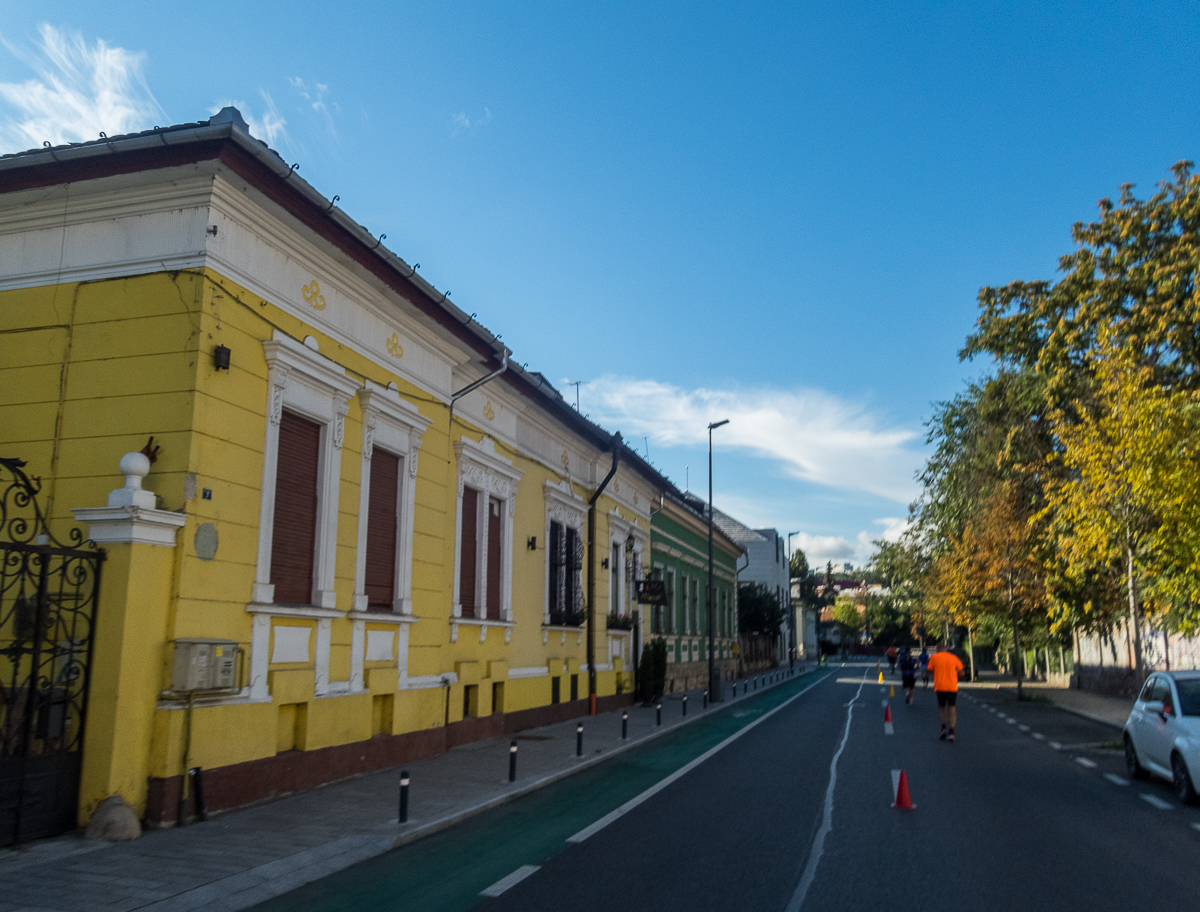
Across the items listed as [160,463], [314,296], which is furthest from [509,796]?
[314,296]

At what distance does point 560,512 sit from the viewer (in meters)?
21.7

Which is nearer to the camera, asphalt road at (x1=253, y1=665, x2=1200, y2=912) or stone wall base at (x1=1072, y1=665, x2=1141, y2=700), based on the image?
asphalt road at (x1=253, y1=665, x2=1200, y2=912)

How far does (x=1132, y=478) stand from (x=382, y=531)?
45.4 ft

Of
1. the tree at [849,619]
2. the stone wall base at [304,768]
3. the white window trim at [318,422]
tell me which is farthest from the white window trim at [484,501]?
the tree at [849,619]

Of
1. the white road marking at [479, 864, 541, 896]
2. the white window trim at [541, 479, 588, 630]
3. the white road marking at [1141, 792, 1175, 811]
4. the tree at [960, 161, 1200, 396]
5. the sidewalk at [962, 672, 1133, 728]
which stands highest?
the tree at [960, 161, 1200, 396]

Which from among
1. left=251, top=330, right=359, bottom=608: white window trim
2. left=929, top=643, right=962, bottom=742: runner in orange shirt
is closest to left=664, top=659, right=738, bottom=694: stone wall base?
left=929, top=643, right=962, bottom=742: runner in orange shirt

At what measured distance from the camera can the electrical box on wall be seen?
873cm

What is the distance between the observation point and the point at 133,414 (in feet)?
31.2

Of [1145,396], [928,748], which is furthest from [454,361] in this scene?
[1145,396]

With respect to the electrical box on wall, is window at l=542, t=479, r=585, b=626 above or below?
above

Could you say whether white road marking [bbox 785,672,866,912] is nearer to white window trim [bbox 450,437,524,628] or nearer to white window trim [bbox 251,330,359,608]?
white window trim [bbox 251,330,359,608]

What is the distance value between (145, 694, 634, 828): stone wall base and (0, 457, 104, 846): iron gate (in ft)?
2.52

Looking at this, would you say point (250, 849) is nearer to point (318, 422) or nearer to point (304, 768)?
point (304, 768)

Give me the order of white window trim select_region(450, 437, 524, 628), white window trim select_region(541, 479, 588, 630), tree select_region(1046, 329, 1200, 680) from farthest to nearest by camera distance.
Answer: white window trim select_region(541, 479, 588, 630), tree select_region(1046, 329, 1200, 680), white window trim select_region(450, 437, 524, 628)
